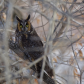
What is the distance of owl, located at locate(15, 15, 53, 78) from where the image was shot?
8.50 feet

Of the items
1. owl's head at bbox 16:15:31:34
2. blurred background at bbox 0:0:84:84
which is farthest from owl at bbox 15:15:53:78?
blurred background at bbox 0:0:84:84

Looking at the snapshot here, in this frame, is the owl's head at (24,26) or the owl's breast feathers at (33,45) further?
the owl's breast feathers at (33,45)

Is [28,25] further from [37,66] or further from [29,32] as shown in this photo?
[37,66]

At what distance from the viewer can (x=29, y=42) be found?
2797 mm

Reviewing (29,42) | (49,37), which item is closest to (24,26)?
(29,42)

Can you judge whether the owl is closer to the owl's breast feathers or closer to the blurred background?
the owl's breast feathers

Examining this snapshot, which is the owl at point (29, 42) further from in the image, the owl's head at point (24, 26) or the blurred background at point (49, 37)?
the blurred background at point (49, 37)

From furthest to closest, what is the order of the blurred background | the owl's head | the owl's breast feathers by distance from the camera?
1. the owl's breast feathers
2. the owl's head
3. the blurred background

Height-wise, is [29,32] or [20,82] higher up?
[29,32]

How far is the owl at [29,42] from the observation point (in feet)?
8.50

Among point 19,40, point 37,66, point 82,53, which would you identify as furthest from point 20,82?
point 82,53

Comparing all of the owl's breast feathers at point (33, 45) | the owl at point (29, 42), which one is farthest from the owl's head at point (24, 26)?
the owl's breast feathers at point (33, 45)

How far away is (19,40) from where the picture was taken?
270 centimetres

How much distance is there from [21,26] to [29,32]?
227 mm
